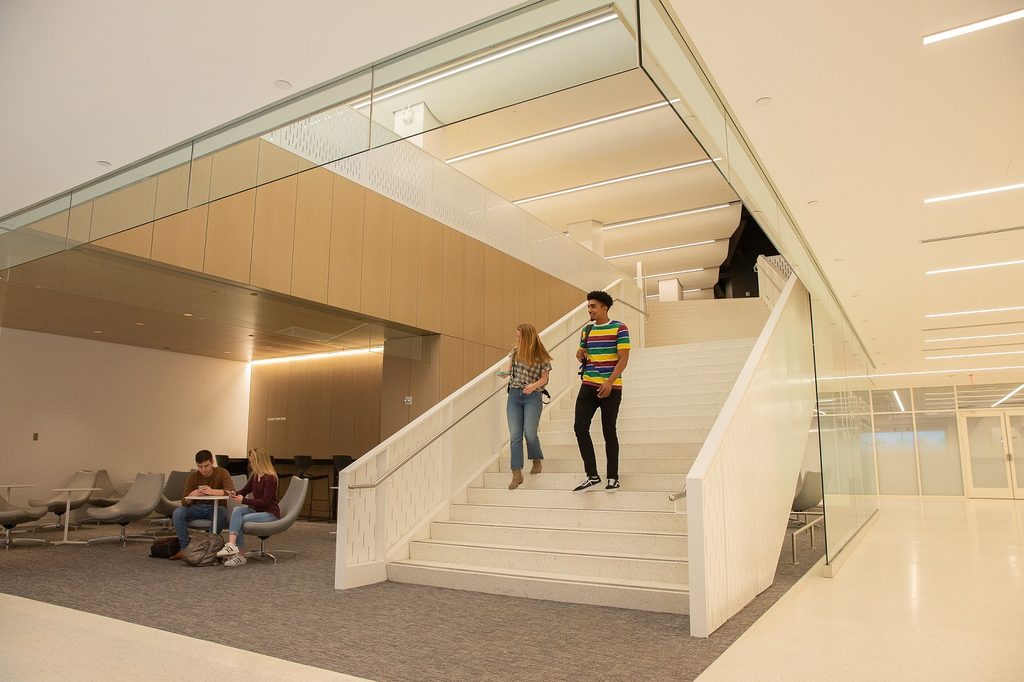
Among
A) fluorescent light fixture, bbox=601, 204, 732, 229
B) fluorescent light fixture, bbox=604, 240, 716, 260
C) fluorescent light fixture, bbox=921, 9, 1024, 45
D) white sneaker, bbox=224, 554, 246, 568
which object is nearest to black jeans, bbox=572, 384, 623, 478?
fluorescent light fixture, bbox=921, 9, 1024, 45

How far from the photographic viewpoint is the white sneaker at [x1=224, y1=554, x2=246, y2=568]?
679 cm

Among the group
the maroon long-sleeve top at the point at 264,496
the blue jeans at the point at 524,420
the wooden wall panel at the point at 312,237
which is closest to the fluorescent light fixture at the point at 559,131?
the wooden wall panel at the point at 312,237

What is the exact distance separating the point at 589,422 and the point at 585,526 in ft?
2.94

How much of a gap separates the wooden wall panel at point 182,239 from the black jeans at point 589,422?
4.88m

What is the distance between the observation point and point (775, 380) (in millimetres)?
6004

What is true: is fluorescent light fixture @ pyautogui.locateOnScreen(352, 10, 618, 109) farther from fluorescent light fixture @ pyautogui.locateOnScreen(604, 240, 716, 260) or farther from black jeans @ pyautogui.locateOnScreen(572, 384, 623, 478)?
fluorescent light fixture @ pyautogui.locateOnScreen(604, 240, 716, 260)

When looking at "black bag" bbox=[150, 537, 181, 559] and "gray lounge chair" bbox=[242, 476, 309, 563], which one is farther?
"black bag" bbox=[150, 537, 181, 559]

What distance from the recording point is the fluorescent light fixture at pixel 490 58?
10.5 ft

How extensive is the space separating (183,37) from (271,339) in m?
8.89

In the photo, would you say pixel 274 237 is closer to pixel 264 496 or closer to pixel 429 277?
pixel 429 277

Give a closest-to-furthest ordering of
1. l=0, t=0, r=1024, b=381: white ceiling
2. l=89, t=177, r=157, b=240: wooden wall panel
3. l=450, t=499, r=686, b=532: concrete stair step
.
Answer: l=0, t=0, r=1024, b=381: white ceiling → l=89, t=177, r=157, b=240: wooden wall panel → l=450, t=499, r=686, b=532: concrete stair step

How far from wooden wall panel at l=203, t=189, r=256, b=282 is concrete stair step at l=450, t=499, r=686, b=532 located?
4084mm

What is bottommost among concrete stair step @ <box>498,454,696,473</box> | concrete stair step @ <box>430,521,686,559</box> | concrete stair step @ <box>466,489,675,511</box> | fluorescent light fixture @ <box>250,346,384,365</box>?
concrete stair step @ <box>430,521,686,559</box>

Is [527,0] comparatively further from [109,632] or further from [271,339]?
[271,339]
